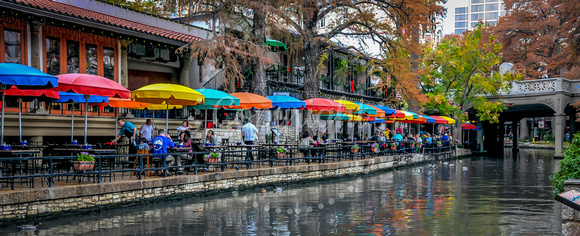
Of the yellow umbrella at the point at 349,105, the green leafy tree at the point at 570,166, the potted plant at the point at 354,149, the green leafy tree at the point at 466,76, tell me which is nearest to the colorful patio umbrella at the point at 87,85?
the green leafy tree at the point at 570,166

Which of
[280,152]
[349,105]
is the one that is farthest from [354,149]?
[280,152]

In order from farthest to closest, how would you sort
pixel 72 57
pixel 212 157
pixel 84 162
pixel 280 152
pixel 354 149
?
pixel 354 149 → pixel 72 57 → pixel 280 152 → pixel 212 157 → pixel 84 162

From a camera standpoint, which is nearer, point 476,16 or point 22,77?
point 22,77

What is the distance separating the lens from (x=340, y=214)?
1196 centimetres

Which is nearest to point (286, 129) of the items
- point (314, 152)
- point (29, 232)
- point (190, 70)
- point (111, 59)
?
point (190, 70)

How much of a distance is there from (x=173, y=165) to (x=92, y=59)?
7.28 meters

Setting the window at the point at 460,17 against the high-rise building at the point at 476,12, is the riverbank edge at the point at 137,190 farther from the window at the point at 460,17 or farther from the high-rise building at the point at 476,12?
the window at the point at 460,17

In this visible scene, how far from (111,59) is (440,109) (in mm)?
27068

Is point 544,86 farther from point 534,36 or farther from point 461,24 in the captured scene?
point 461,24

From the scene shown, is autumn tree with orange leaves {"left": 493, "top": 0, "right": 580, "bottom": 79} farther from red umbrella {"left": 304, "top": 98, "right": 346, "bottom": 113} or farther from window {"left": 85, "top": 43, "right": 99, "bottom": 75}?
window {"left": 85, "top": 43, "right": 99, "bottom": 75}

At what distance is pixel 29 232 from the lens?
931 cm

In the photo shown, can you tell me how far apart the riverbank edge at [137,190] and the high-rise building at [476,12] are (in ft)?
391

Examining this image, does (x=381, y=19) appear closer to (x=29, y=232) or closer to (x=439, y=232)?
(x=439, y=232)

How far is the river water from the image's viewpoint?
998 centimetres
